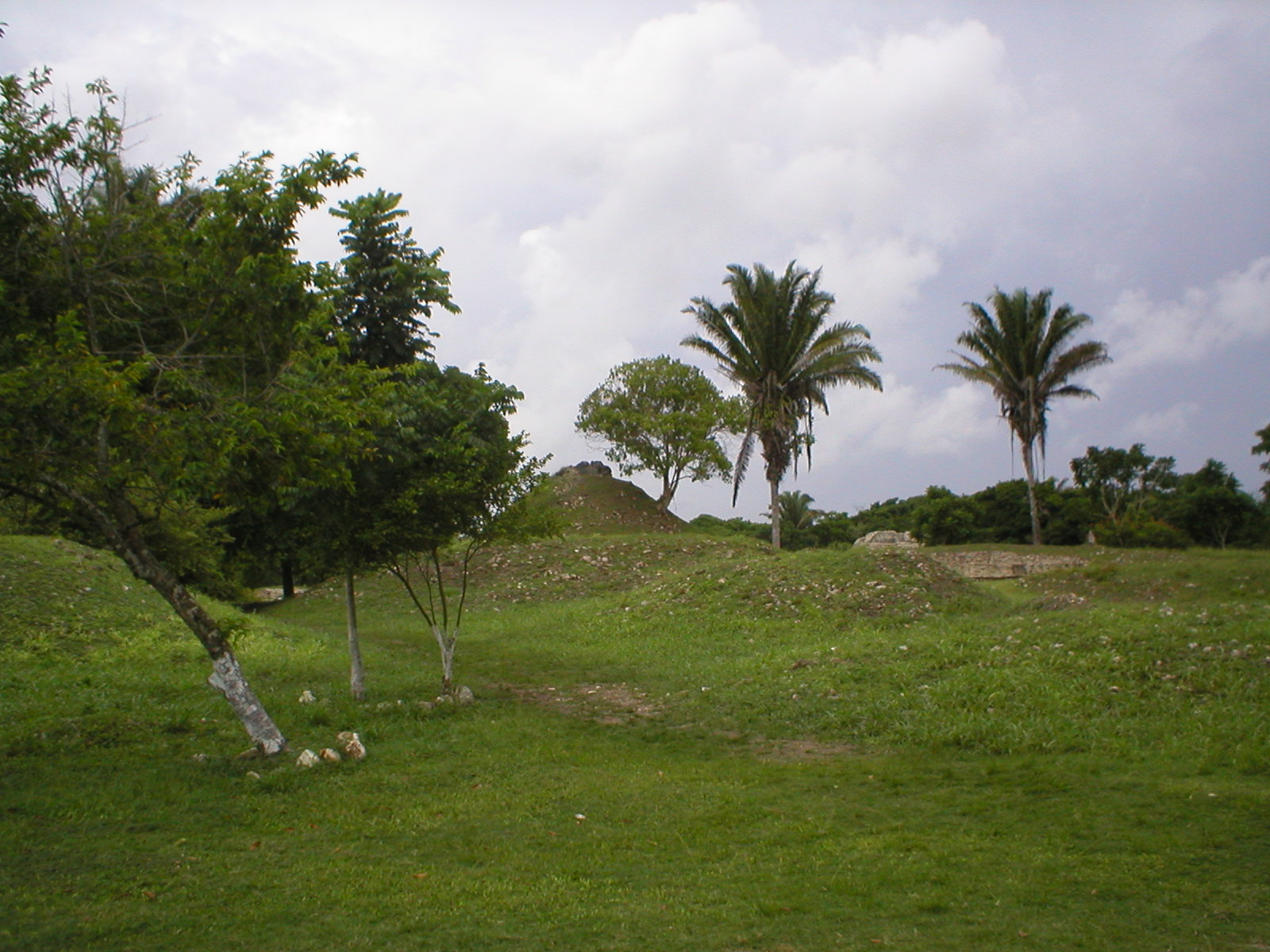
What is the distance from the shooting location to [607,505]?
39688mm

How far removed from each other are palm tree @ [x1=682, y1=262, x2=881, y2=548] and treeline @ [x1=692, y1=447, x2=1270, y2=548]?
7.12 meters

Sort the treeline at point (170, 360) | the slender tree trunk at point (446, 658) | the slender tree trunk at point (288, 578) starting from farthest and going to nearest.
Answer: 1. the slender tree trunk at point (288, 578)
2. the slender tree trunk at point (446, 658)
3. the treeline at point (170, 360)

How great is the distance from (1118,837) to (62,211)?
370 inches

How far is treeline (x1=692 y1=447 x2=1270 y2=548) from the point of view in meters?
31.9

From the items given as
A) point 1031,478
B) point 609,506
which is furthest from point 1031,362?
point 609,506

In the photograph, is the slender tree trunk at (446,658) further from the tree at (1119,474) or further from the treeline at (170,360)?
the tree at (1119,474)

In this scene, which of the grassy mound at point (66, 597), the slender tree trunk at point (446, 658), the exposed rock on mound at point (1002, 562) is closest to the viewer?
the slender tree trunk at point (446, 658)

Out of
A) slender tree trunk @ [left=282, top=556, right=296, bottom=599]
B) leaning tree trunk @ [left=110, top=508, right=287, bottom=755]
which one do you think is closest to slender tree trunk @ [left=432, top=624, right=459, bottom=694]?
leaning tree trunk @ [left=110, top=508, right=287, bottom=755]

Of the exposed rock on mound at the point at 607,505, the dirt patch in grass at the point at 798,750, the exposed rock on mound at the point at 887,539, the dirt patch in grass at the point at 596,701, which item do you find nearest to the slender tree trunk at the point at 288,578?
the exposed rock on mound at the point at 607,505

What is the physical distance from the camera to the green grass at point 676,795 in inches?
180

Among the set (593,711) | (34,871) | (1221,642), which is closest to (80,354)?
(34,871)

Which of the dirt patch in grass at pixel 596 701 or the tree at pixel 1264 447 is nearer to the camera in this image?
the dirt patch in grass at pixel 596 701

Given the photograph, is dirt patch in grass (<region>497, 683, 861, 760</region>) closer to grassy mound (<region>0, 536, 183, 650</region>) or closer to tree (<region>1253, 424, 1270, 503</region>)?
grassy mound (<region>0, 536, 183, 650</region>)

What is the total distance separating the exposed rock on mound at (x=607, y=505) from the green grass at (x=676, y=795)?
22.9 metres
